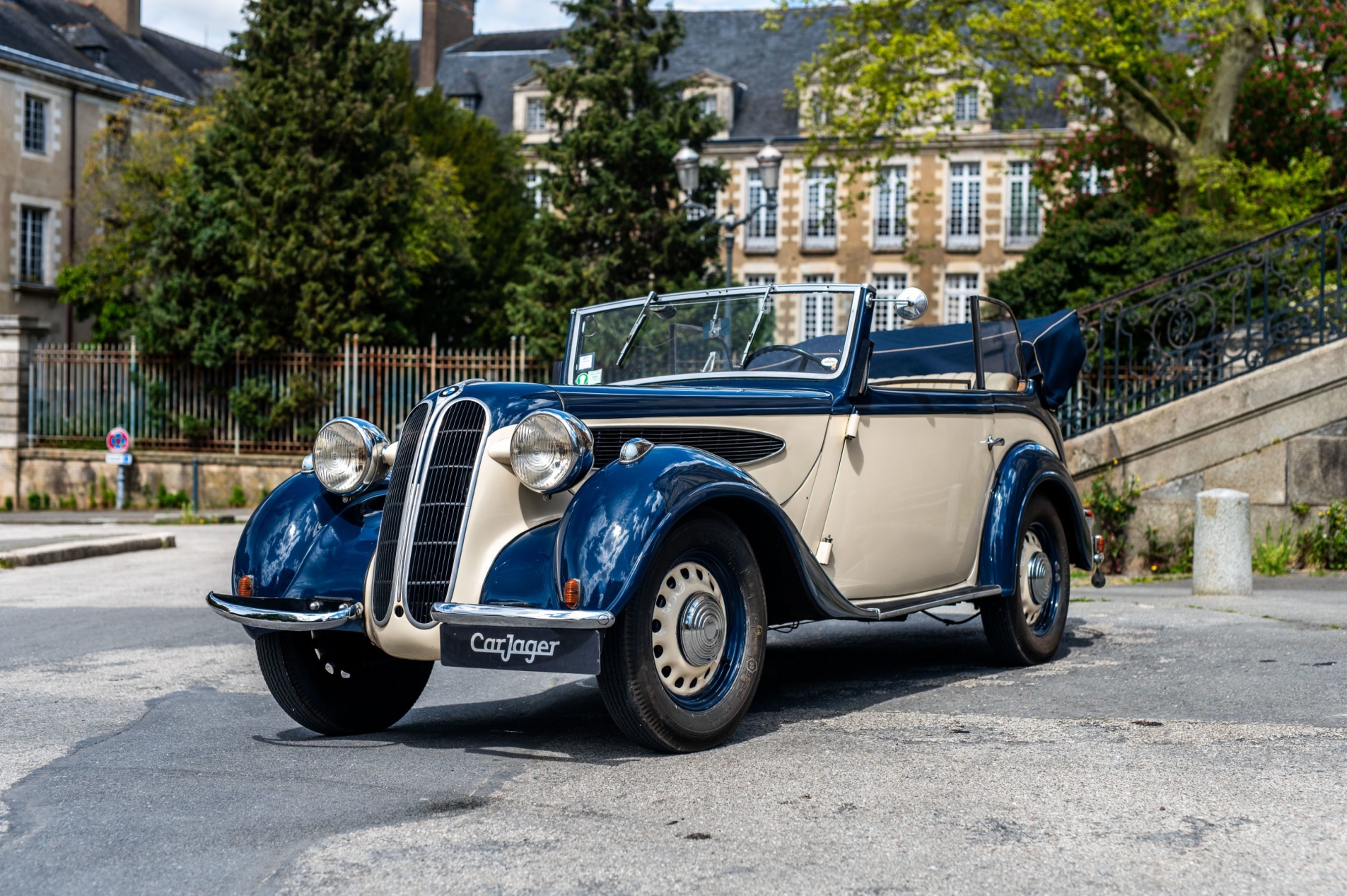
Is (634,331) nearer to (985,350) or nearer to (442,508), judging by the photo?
(985,350)

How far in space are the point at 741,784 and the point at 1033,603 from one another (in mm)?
3196

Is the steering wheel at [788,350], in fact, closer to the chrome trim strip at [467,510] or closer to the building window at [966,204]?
the chrome trim strip at [467,510]

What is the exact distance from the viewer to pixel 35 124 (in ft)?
140

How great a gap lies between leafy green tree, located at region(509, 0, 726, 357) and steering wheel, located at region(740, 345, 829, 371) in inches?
957

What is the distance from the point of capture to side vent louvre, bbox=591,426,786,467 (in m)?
5.39

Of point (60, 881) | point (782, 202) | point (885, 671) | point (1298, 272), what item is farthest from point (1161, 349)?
Answer: point (782, 202)

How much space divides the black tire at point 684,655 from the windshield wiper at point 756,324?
5.07 ft

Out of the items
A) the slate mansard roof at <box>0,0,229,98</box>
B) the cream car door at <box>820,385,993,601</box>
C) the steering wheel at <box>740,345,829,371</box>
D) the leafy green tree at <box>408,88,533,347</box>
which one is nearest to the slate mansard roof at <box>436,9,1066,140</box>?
the leafy green tree at <box>408,88,533,347</box>

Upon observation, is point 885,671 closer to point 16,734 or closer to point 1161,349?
point 16,734

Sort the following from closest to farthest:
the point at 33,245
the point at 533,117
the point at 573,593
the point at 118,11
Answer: the point at 573,593 < the point at 33,245 < the point at 118,11 < the point at 533,117

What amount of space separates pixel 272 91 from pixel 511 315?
694 cm

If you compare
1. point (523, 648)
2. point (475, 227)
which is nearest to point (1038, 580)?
point (523, 648)

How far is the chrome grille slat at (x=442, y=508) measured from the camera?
200 inches

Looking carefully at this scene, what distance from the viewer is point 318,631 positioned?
570 centimetres
